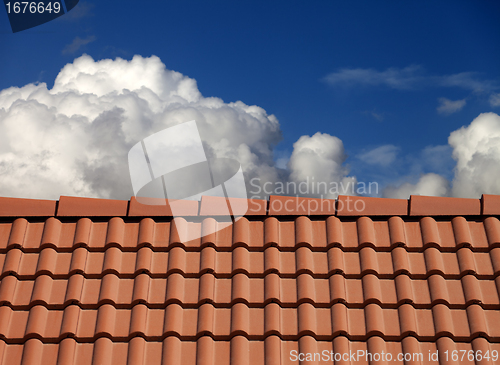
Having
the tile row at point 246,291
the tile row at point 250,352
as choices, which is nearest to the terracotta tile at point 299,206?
the tile row at point 246,291

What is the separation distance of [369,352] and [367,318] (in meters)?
0.32

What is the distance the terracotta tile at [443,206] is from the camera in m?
5.66

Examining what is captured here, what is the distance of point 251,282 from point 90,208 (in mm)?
2049

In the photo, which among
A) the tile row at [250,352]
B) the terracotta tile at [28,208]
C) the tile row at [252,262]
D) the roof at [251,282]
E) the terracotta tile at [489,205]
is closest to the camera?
the tile row at [250,352]

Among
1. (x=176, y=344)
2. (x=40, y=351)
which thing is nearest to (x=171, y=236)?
(x=176, y=344)

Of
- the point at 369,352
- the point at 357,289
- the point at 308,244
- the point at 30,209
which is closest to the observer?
the point at 369,352

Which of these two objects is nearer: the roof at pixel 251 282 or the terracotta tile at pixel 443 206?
the roof at pixel 251 282

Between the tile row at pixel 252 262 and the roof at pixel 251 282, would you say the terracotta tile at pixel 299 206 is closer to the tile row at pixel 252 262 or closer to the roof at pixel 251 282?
the roof at pixel 251 282

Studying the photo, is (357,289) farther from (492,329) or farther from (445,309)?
(492,329)

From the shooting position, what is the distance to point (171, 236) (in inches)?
217

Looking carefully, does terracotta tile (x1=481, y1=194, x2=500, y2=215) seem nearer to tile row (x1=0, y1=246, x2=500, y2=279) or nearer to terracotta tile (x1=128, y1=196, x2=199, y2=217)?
tile row (x1=0, y1=246, x2=500, y2=279)

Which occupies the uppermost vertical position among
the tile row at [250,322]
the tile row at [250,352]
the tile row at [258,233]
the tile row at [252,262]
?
the tile row at [258,233]

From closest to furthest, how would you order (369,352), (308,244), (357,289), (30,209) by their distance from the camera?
(369,352) → (357,289) → (308,244) → (30,209)

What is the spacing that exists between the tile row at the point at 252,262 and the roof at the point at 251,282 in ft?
0.05
